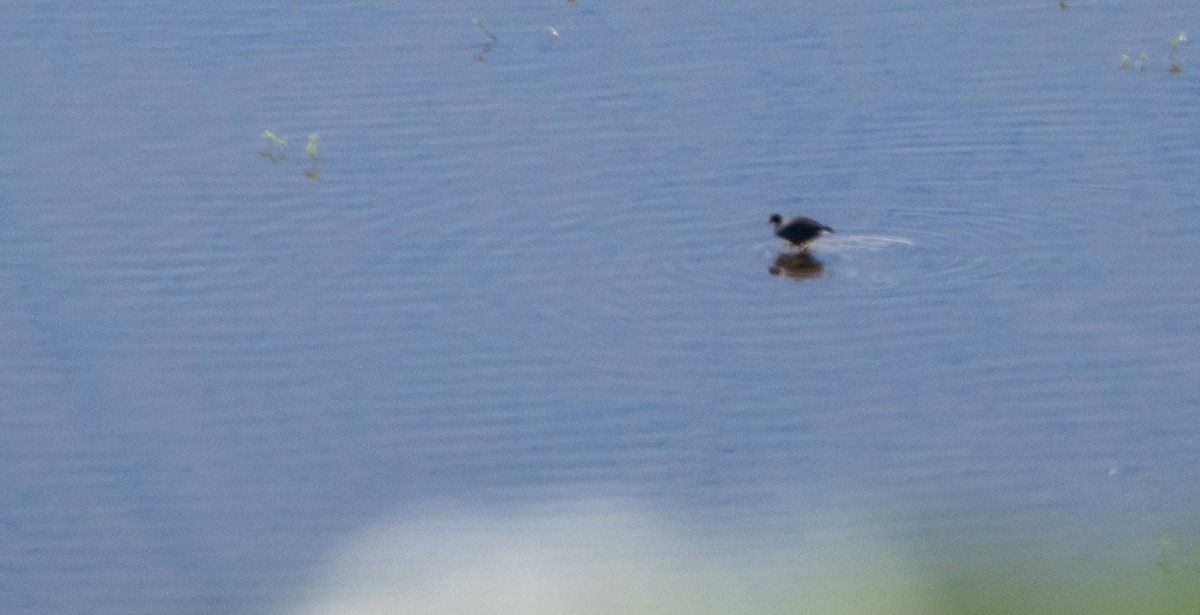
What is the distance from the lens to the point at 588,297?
7.87 meters

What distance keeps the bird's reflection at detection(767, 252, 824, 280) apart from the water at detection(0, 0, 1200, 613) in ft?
0.10

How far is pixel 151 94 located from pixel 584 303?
330 centimetres

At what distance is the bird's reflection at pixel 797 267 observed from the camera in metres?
8.05

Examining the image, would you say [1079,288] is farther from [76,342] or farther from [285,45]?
[285,45]

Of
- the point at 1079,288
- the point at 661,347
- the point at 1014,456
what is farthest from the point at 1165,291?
the point at 661,347

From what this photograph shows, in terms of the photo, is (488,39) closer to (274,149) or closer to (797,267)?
(274,149)

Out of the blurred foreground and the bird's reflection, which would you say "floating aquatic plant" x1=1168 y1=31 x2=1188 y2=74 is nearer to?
the bird's reflection

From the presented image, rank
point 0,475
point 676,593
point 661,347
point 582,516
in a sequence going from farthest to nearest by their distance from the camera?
point 661,347, point 0,475, point 582,516, point 676,593

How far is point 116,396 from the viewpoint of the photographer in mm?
7309

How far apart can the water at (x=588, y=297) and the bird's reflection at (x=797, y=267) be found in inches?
1.2

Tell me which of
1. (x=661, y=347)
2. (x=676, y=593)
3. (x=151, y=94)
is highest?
(x=151, y=94)

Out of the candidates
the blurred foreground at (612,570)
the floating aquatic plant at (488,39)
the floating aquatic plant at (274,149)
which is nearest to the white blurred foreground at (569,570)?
the blurred foreground at (612,570)

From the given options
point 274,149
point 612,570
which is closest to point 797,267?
point 612,570

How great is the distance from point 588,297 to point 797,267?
0.93 metres
